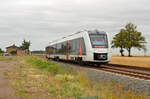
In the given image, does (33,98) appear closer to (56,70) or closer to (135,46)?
(56,70)

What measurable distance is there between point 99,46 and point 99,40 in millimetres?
777

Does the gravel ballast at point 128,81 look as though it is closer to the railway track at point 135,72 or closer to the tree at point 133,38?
the railway track at point 135,72

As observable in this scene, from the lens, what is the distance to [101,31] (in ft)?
71.9

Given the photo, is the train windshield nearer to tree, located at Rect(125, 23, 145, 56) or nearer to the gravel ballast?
the gravel ballast

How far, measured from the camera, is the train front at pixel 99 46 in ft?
66.0

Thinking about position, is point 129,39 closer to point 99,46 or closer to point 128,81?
point 99,46

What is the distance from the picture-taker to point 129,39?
6981 centimetres

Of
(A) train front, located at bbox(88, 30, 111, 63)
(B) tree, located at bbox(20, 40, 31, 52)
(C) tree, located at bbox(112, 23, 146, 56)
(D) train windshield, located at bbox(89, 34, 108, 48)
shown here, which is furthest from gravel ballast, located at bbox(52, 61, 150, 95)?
(B) tree, located at bbox(20, 40, 31, 52)

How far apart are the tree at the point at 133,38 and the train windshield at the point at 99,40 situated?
1882 inches

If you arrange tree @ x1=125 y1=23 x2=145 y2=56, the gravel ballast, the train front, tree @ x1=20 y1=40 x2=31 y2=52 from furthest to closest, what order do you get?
tree @ x1=20 y1=40 x2=31 y2=52 → tree @ x1=125 y1=23 x2=145 y2=56 → the train front → the gravel ballast

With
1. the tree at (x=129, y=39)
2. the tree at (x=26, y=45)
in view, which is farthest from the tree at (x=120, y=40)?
the tree at (x=26, y=45)

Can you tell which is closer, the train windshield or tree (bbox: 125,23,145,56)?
the train windshield

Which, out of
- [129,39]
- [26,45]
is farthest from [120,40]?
[26,45]

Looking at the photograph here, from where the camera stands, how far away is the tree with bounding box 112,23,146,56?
68.6 meters
